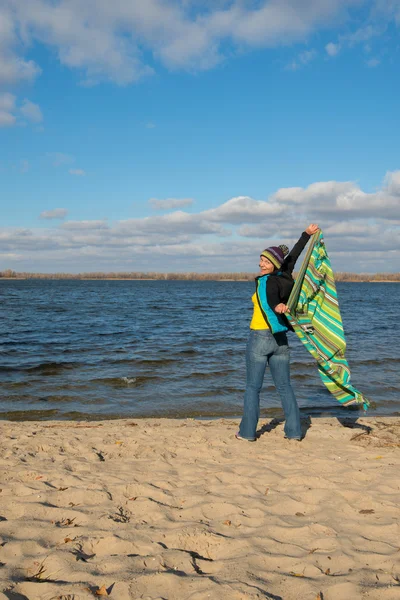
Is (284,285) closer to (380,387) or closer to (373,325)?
(380,387)

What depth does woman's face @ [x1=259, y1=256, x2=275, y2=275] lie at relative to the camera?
540 cm

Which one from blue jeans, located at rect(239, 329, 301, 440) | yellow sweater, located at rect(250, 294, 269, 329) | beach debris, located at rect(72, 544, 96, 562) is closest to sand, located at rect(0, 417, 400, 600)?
beach debris, located at rect(72, 544, 96, 562)

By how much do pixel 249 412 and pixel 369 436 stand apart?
1757 mm

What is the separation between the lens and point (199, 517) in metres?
3.81

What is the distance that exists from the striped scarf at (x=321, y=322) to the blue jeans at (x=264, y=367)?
0.32m

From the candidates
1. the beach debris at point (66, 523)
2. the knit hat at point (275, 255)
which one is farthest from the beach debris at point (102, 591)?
the knit hat at point (275, 255)

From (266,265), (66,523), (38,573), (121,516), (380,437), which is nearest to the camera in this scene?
(38,573)

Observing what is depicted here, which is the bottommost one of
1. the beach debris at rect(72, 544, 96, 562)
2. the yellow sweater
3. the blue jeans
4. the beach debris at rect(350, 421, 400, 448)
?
the beach debris at rect(350, 421, 400, 448)

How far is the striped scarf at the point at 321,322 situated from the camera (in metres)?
5.62

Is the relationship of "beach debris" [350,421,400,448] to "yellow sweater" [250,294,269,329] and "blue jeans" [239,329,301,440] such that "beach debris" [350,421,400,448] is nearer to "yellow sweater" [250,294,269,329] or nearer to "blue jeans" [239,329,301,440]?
"blue jeans" [239,329,301,440]

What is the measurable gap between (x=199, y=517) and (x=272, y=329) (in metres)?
2.31

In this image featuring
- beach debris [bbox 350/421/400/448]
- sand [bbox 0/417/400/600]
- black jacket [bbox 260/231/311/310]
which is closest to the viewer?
sand [bbox 0/417/400/600]

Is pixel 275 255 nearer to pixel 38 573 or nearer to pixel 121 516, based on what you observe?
pixel 121 516

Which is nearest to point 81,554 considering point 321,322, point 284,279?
point 284,279
